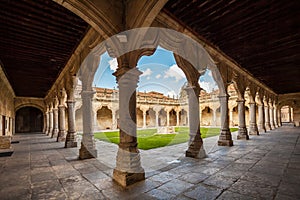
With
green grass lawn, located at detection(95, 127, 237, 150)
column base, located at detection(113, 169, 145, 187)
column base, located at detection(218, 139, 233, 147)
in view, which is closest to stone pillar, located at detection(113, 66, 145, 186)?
column base, located at detection(113, 169, 145, 187)

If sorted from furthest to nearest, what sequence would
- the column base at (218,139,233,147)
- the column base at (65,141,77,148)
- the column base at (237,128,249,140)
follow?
the column base at (237,128,249,140) → the column base at (65,141,77,148) → the column base at (218,139,233,147)

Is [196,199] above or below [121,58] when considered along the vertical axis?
below

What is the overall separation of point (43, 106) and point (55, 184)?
617 inches

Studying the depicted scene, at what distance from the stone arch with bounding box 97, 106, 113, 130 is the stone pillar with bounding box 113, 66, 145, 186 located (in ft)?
61.1

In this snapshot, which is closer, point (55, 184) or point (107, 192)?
point (107, 192)

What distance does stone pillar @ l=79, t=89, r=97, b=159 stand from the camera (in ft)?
17.2

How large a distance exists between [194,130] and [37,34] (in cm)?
510

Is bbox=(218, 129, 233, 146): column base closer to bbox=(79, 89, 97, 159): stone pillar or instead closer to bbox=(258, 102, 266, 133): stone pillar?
bbox=(79, 89, 97, 159): stone pillar

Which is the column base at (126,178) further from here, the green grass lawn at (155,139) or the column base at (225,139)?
the column base at (225,139)

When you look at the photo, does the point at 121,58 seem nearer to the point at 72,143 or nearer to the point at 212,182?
the point at 212,182

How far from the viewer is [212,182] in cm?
313

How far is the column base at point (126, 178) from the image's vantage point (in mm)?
3053

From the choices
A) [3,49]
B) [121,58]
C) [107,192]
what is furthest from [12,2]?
[107,192]

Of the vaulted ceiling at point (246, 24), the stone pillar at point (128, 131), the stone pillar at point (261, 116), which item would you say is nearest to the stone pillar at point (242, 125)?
the vaulted ceiling at point (246, 24)
